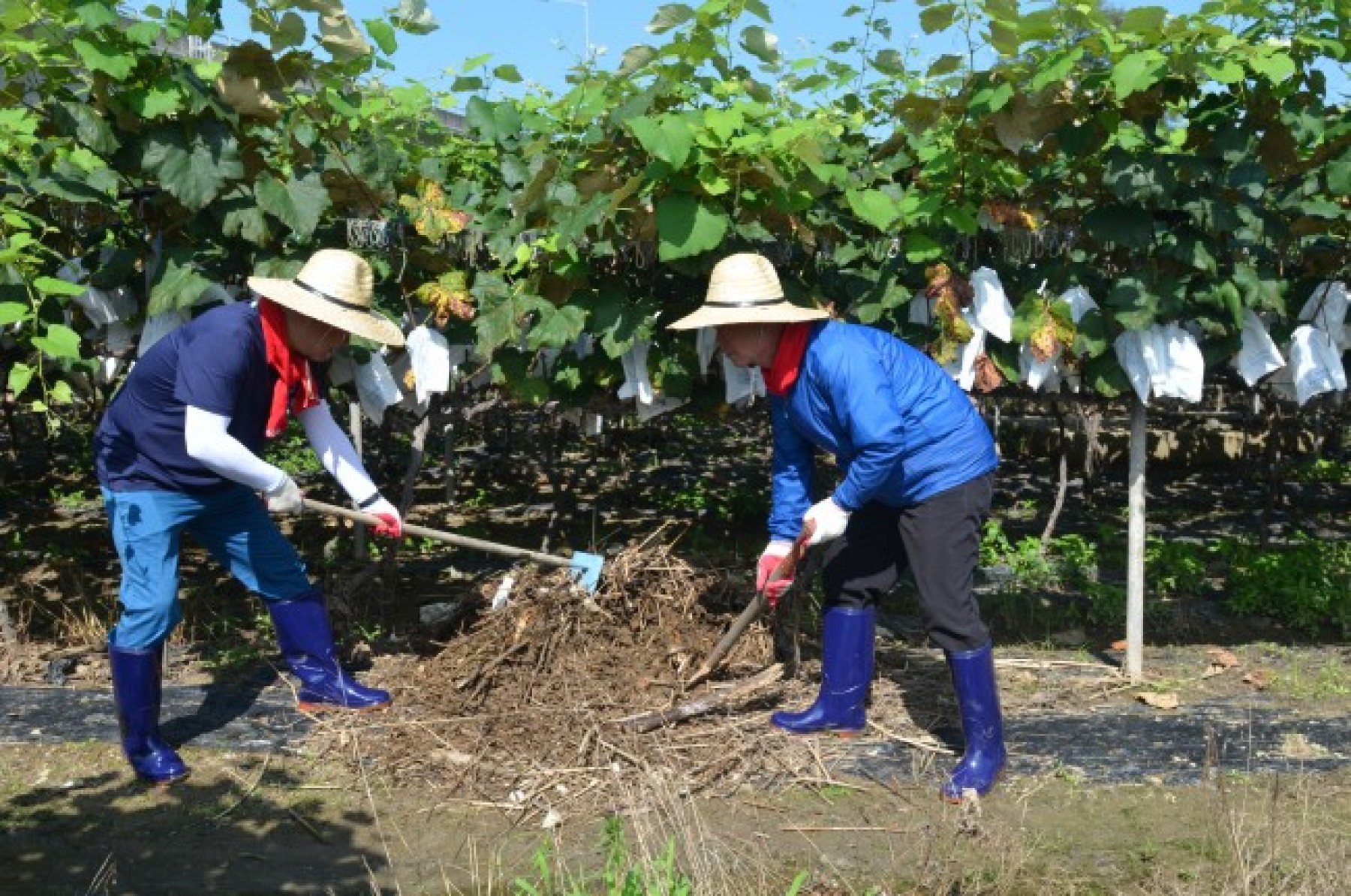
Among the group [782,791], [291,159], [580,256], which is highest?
[291,159]

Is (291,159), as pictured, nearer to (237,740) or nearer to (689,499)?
(237,740)

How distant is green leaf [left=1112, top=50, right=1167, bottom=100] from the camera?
4.02 m

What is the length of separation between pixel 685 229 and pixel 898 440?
3.34ft

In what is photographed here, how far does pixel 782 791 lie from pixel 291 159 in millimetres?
2829

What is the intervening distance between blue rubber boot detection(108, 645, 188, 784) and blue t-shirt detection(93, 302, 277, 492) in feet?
1.68

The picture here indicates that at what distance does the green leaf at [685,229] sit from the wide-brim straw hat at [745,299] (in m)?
0.26

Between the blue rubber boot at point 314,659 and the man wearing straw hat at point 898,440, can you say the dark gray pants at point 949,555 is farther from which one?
the blue rubber boot at point 314,659

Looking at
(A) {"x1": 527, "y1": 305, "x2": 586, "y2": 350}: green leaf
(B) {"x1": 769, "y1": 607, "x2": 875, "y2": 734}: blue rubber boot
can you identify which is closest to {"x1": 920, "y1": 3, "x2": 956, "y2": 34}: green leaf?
(A) {"x1": 527, "y1": 305, "x2": 586, "y2": 350}: green leaf

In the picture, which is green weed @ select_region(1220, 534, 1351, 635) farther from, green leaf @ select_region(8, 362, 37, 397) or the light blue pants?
green leaf @ select_region(8, 362, 37, 397)

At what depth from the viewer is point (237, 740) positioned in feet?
14.5

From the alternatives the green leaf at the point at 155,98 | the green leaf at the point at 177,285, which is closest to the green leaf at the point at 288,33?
the green leaf at the point at 155,98

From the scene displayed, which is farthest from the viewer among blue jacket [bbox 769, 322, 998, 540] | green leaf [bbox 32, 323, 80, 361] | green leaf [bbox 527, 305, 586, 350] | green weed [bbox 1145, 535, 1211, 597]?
green weed [bbox 1145, 535, 1211, 597]

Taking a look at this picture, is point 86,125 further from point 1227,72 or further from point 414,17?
point 1227,72

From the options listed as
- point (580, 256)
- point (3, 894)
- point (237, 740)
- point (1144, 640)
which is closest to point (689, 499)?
point (1144, 640)
